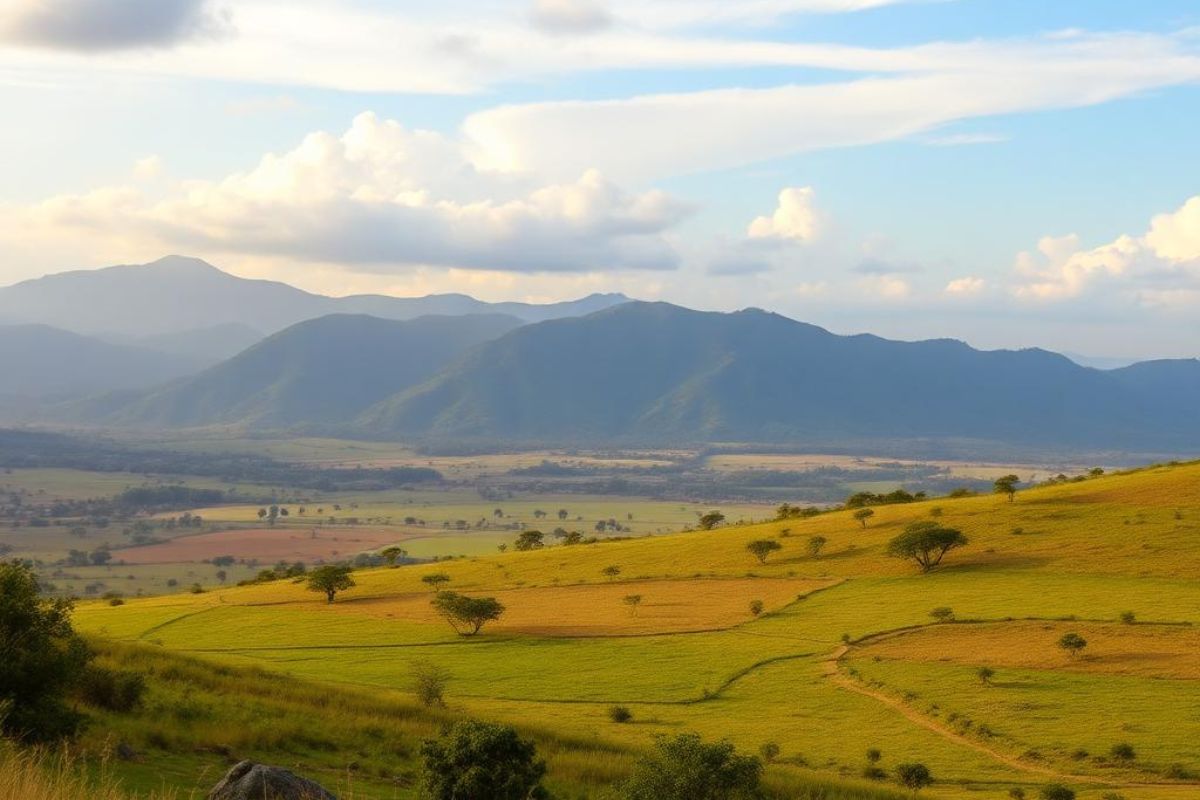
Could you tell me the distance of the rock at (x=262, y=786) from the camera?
16703mm

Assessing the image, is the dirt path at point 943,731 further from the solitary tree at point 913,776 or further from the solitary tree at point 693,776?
the solitary tree at point 693,776

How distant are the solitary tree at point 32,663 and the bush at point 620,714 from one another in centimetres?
2585

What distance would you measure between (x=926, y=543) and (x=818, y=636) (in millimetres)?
18600

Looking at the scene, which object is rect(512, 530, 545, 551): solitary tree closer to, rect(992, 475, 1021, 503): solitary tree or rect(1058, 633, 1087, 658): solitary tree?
rect(992, 475, 1021, 503): solitary tree

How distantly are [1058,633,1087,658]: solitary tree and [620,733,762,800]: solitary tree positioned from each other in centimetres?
3773

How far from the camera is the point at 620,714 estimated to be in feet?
146

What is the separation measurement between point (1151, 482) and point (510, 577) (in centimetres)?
5449

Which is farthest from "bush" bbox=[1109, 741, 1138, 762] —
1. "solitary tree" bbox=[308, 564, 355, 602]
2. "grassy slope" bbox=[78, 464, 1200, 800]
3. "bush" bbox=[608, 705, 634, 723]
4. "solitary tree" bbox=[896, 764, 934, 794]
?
"solitary tree" bbox=[308, 564, 355, 602]

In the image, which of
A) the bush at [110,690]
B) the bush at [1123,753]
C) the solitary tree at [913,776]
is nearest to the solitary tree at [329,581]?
the solitary tree at [913,776]

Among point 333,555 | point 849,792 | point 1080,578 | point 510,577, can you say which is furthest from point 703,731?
point 333,555

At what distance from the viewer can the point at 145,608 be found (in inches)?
3214

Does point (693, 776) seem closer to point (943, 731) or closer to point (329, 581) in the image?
point (943, 731)

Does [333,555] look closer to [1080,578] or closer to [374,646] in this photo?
[374,646]

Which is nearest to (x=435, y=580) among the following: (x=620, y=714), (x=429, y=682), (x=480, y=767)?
(x=429, y=682)
